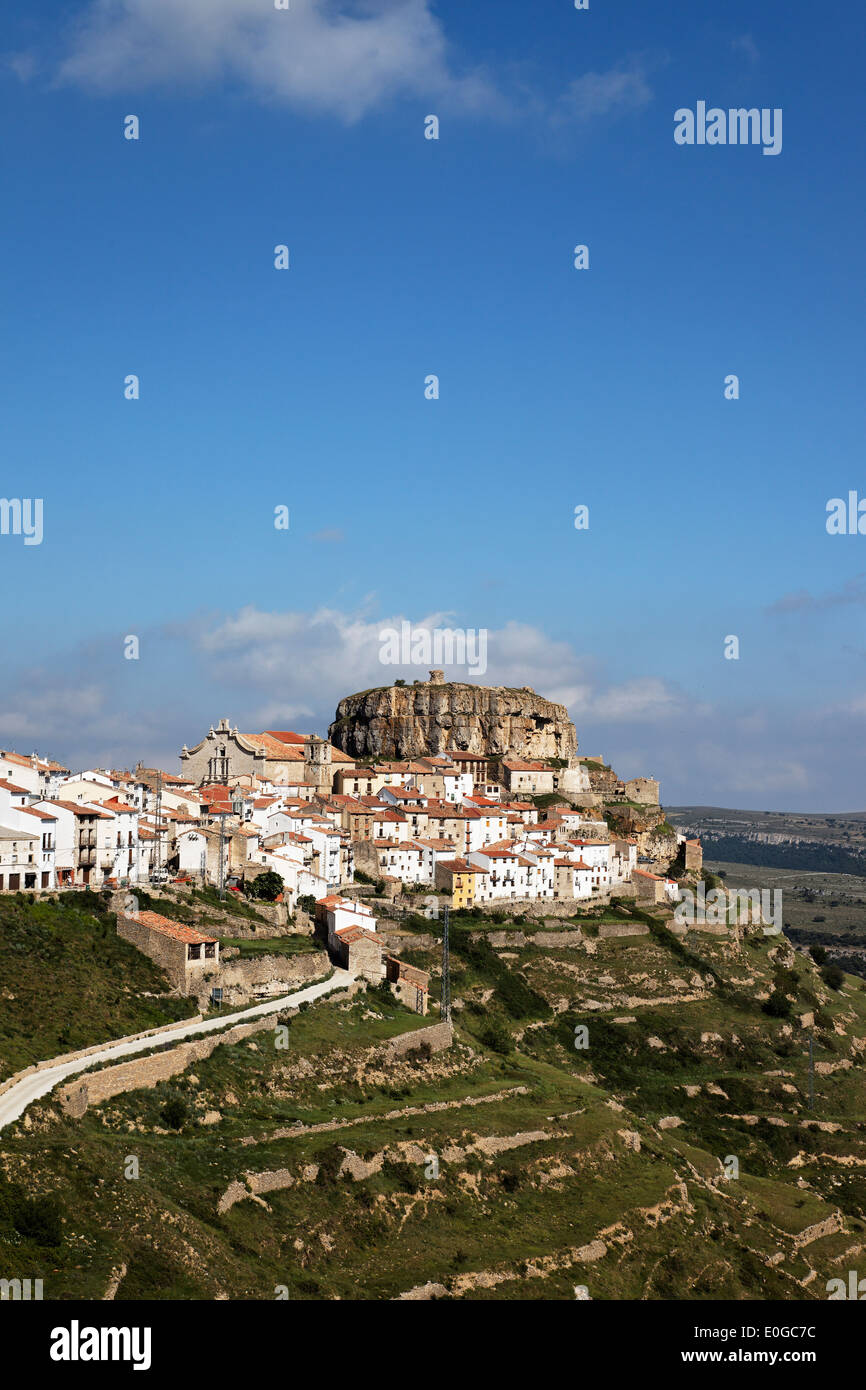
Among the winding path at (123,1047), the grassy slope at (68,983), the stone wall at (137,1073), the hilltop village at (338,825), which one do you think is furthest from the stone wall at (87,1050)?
the hilltop village at (338,825)

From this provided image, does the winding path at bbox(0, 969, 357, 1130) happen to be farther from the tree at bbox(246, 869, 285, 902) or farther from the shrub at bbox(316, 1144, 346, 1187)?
the tree at bbox(246, 869, 285, 902)

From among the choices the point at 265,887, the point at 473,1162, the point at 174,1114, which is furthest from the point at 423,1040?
the point at 174,1114

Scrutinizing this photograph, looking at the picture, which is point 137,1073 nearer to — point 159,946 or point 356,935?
point 159,946

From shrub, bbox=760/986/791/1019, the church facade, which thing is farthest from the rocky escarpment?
shrub, bbox=760/986/791/1019

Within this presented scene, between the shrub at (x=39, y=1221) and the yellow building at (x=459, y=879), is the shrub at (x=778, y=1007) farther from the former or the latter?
the shrub at (x=39, y=1221)

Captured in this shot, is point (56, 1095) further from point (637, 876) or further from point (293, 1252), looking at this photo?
point (637, 876)
